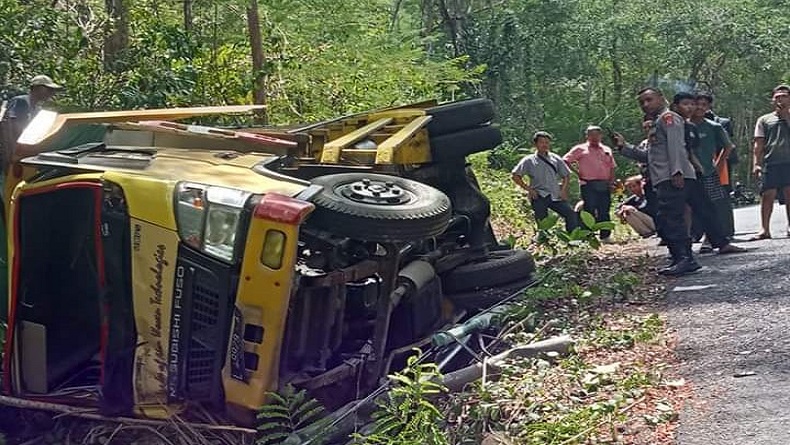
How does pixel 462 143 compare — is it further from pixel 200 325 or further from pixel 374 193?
pixel 200 325

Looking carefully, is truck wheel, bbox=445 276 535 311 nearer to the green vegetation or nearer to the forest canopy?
the green vegetation

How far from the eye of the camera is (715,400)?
4344 mm

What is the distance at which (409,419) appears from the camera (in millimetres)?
4469

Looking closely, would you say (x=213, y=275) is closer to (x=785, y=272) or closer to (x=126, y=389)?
(x=126, y=389)

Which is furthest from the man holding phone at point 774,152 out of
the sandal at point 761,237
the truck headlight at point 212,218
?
the truck headlight at point 212,218

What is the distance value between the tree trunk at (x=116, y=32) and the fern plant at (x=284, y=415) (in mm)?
7635

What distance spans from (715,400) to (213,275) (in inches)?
92.0

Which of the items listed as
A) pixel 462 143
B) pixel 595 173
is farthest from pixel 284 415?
Result: pixel 595 173

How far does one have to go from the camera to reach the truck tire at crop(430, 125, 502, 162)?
6469 millimetres

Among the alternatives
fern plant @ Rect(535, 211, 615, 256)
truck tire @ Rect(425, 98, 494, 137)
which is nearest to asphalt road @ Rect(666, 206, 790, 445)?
fern plant @ Rect(535, 211, 615, 256)

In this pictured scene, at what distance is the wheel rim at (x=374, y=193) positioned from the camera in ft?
16.3

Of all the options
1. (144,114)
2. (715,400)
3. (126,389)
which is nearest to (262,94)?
(144,114)

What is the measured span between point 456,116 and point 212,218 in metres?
2.56

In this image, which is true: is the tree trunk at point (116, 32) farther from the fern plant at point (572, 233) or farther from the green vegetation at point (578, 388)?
the green vegetation at point (578, 388)
